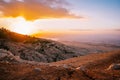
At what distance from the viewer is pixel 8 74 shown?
10.8 meters

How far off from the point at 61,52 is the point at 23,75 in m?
32.9

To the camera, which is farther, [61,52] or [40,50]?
[61,52]

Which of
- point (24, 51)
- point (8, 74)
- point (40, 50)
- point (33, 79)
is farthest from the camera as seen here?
point (40, 50)

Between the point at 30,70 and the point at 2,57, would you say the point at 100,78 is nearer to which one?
the point at 30,70

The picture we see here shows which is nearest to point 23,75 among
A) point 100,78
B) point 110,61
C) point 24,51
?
point 100,78

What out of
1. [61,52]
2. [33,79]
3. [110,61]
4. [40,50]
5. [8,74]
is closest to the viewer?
[33,79]

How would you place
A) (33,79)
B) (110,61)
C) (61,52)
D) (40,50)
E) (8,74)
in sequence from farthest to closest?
1. (61,52)
2. (40,50)
3. (110,61)
4. (8,74)
5. (33,79)

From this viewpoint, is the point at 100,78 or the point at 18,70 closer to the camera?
the point at 100,78

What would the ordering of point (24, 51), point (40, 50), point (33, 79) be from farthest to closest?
point (40, 50) < point (24, 51) < point (33, 79)

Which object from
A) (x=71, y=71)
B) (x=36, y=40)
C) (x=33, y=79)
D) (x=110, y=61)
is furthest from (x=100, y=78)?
(x=36, y=40)

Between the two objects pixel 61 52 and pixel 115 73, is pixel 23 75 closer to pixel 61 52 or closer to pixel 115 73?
pixel 115 73

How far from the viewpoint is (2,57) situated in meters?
18.0

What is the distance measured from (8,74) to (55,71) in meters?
2.30

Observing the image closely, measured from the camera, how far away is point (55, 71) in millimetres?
11109
